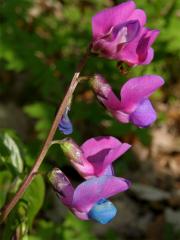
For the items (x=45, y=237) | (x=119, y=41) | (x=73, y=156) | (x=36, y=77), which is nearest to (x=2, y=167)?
(x=45, y=237)

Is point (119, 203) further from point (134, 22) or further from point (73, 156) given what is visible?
point (134, 22)

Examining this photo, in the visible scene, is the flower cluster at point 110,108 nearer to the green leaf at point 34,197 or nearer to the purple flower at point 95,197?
the purple flower at point 95,197

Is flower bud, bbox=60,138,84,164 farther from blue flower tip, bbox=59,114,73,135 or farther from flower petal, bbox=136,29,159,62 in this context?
flower petal, bbox=136,29,159,62

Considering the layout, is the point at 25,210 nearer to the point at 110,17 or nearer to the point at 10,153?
the point at 10,153

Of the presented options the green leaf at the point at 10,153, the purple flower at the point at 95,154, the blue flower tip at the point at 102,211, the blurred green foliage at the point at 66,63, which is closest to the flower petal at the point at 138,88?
the purple flower at the point at 95,154

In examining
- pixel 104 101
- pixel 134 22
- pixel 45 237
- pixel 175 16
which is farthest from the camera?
pixel 175 16

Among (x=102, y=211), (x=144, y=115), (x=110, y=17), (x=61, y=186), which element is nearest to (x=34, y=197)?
(x=61, y=186)

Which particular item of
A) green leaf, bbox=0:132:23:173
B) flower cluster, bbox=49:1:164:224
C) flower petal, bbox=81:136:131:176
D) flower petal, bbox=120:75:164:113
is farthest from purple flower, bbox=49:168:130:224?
green leaf, bbox=0:132:23:173
